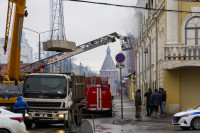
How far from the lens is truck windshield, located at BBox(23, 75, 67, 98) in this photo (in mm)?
20938

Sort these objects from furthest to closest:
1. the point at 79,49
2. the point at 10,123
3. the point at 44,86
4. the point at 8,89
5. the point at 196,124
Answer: the point at 79,49
the point at 8,89
the point at 44,86
the point at 196,124
the point at 10,123

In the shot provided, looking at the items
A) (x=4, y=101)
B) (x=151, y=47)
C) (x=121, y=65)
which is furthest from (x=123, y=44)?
(x=4, y=101)

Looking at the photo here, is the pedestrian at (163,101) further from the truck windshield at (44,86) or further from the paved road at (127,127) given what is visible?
the truck windshield at (44,86)

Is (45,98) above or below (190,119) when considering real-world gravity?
above

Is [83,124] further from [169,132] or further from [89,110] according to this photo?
[89,110]

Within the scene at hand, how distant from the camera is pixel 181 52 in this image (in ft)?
102

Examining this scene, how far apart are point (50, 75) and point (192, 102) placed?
1410 cm

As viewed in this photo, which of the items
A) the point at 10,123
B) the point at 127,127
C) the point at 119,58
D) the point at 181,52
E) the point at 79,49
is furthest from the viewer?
the point at 79,49

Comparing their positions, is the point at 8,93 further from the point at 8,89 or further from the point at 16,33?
the point at 16,33

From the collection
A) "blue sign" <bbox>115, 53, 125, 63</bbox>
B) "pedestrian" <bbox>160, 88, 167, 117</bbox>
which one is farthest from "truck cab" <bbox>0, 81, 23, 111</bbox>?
"pedestrian" <bbox>160, 88, 167, 117</bbox>

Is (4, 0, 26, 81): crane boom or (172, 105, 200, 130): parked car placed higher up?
(4, 0, 26, 81): crane boom

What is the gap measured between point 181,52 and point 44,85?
12.8 m

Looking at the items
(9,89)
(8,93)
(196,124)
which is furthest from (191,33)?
(8,93)

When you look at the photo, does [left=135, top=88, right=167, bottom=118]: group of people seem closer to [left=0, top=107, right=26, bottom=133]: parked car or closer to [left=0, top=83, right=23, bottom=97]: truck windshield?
[left=0, top=83, right=23, bottom=97]: truck windshield
